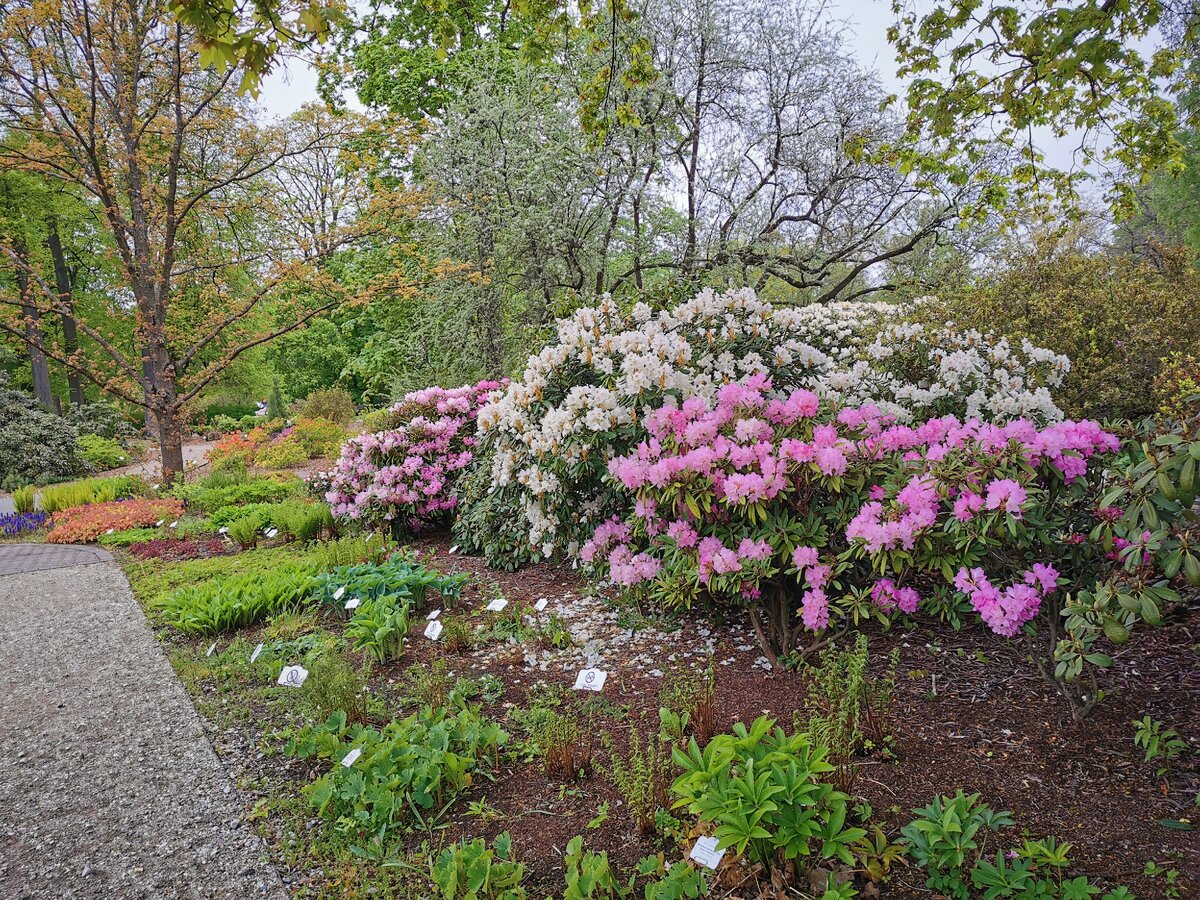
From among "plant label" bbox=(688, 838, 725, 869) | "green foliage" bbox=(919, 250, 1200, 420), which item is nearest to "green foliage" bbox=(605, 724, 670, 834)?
"plant label" bbox=(688, 838, 725, 869)

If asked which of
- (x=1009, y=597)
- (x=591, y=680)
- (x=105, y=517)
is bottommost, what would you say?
(x=591, y=680)

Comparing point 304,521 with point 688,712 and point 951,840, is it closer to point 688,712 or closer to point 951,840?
point 688,712

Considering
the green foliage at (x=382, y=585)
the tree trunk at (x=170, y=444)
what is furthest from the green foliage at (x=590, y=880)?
the tree trunk at (x=170, y=444)

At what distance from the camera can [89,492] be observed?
28.2 ft

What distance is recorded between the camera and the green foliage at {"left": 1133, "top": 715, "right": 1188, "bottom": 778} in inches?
75.3

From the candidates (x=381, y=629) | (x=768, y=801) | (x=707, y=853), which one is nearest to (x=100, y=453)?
(x=381, y=629)

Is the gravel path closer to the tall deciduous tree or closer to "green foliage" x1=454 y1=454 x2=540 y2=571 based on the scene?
"green foliage" x1=454 y1=454 x2=540 y2=571

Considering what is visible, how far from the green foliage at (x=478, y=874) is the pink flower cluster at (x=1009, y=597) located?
1663 mm

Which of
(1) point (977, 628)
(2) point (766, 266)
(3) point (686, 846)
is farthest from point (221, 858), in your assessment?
(2) point (766, 266)

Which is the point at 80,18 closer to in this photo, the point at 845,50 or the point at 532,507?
the point at 532,507

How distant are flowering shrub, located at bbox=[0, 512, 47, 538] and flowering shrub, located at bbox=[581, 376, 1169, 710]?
7957 mm

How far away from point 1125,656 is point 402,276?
8836mm

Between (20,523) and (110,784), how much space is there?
7.15 meters

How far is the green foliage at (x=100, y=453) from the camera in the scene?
12.0 m
